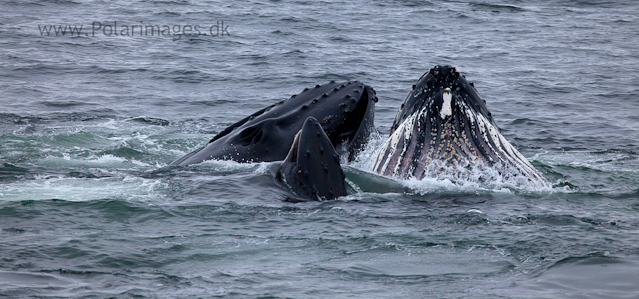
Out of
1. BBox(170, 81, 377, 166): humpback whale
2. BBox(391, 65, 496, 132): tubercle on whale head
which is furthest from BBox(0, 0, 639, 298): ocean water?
BBox(391, 65, 496, 132): tubercle on whale head

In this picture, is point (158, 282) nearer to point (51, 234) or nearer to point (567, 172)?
point (51, 234)

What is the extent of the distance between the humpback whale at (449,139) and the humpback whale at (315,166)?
2.69 ft

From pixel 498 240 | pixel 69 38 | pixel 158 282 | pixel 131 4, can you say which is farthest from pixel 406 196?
pixel 131 4

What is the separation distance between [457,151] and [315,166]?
1585mm

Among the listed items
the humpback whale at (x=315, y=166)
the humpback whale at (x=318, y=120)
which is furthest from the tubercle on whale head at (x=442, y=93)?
the humpback whale at (x=315, y=166)

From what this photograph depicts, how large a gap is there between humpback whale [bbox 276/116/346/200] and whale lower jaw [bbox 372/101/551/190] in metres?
0.84

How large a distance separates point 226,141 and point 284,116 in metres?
0.84

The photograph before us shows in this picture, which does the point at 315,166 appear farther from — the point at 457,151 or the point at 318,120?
the point at 457,151

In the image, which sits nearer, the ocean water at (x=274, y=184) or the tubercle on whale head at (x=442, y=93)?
the ocean water at (x=274, y=184)

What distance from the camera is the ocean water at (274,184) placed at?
580cm

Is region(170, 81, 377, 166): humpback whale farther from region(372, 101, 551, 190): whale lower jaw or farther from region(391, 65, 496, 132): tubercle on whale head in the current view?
region(372, 101, 551, 190): whale lower jaw

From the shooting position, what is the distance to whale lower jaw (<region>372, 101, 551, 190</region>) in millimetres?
7648

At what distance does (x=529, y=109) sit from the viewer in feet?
54.2

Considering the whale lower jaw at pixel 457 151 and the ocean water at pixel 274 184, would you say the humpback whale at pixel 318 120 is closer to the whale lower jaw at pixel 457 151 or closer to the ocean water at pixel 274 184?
the ocean water at pixel 274 184
